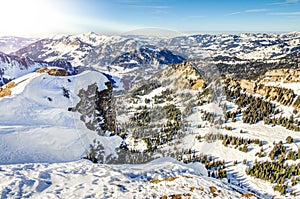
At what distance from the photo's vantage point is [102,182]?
10.6 m

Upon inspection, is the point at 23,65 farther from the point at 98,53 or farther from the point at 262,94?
→ the point at 98,53

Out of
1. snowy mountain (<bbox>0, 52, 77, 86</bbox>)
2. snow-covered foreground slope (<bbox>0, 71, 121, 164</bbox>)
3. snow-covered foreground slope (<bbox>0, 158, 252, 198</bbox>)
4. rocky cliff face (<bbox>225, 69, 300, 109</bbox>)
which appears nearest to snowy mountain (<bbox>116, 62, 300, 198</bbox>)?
rocky cliff face (<bbox>225, 69, 300, 109</bbox>)

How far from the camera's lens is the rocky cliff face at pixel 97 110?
28.7 ft

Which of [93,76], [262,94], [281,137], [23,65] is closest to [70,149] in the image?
[93,76]

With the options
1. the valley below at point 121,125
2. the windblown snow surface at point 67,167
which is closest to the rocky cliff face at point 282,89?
the windblown snow surface at point 67,167

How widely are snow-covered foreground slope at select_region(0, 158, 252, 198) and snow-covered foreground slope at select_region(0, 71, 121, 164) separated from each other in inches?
63.8

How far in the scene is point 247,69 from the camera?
175m

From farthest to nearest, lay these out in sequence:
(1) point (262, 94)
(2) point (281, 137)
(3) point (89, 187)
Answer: (1) point (262, 94) → (2) point (281, 137) → (3) point (89, 187)

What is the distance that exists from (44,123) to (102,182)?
32.3ft

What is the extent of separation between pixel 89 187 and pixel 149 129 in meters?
5.39

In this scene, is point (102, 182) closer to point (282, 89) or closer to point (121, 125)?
point (121, 125)

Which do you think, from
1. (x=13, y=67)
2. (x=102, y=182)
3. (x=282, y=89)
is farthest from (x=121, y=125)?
(x=13, y=67)

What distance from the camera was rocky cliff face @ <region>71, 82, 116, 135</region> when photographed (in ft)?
28.7

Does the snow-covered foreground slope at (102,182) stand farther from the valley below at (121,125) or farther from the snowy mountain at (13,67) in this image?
the snowy mountain at (13,67)
